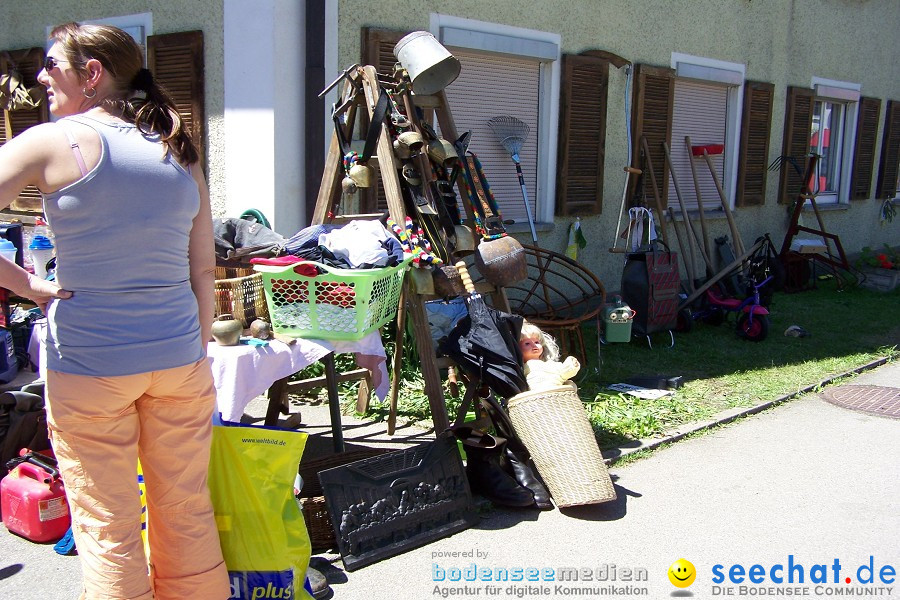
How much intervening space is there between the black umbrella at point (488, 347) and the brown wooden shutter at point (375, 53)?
2099 millimetres

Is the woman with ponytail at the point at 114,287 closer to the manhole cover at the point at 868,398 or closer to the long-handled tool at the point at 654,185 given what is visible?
the manhole cover at the point at 868,398

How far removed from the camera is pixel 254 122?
5695mm

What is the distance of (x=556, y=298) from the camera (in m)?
7.85

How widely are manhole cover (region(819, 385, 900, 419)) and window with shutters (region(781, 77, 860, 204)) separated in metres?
5.21

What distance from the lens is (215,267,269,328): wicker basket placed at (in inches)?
145

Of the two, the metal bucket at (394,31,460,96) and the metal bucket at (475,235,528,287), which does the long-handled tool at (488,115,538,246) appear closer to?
the metal bucket at (394,31,460,96)

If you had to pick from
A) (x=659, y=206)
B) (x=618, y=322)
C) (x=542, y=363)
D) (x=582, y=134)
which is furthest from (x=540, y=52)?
(x=542, y=363)

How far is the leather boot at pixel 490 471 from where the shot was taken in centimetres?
395

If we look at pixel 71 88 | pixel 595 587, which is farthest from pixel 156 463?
pixel 595 587

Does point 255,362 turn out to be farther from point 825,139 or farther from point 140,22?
point 825,139

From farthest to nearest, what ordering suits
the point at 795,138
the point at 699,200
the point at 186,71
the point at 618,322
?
the point at 795,138, the point at 699,200, the point at 618,322, the point at 186,71

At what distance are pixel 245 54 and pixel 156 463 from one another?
386 centimetres

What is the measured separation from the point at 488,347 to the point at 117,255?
2.11 m

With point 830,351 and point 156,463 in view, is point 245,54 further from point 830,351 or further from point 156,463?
point 830,351
